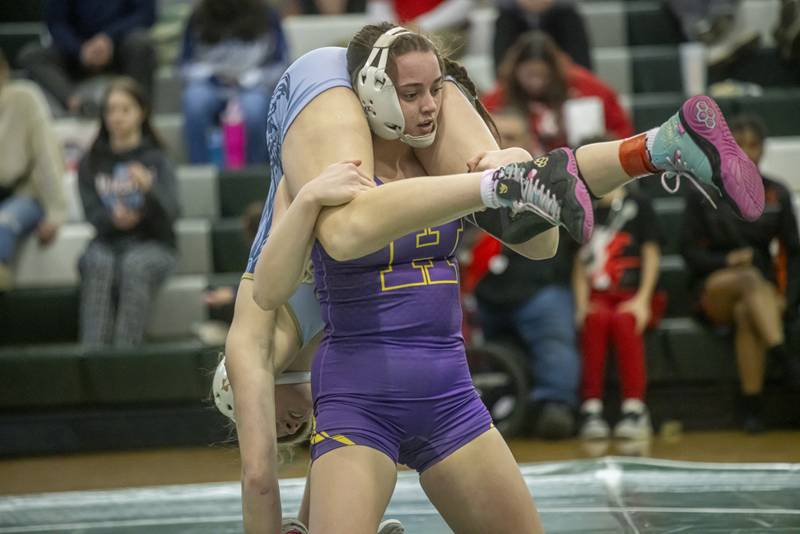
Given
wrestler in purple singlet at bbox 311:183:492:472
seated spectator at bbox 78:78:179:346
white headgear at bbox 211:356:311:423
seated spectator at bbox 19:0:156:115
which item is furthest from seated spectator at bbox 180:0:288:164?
wrestler in purple singlet at bbox 311:183:492:472

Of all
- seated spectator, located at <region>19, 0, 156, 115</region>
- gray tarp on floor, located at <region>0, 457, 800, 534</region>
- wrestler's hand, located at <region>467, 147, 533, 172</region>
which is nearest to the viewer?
wrestler's hand, located at <region>467, 147, 533, 172</region>

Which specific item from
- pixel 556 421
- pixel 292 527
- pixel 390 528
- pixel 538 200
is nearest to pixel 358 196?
pixel 538 200

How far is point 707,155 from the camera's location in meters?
2.39

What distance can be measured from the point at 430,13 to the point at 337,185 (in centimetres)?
449

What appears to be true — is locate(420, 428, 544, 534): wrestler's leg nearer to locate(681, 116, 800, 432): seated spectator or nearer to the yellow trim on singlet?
the yellow trim on singlet

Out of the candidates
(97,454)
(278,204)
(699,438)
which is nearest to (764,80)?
(699,438)

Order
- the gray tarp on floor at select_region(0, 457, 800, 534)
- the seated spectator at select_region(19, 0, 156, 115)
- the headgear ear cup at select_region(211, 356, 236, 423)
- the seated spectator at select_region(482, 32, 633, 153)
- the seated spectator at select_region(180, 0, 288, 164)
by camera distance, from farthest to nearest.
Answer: the seated spectator at select_region(19, 0, 156, 115)
the seated spectator at select_region(180, 0, 288, 164)
the seated spectator at select_region(482, 32, 633, 153)
the gray tarp on floor at select_region(0, 457, 800, 534)
the headgear ear cup at select_region(211, 356, 236, 423)

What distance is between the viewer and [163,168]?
577cm

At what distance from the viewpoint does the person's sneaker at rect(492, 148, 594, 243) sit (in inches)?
92.0

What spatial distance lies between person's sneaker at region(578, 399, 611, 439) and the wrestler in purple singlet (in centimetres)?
252

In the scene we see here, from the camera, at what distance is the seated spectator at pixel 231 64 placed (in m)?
6.34

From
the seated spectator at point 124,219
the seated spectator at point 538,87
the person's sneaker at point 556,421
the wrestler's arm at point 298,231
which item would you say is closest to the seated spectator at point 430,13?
the seated spectator at point 538,87

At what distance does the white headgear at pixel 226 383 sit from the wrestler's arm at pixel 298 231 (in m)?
0.45

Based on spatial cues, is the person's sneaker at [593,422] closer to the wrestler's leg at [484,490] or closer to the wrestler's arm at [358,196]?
the wrestler's leg at [484,490]
